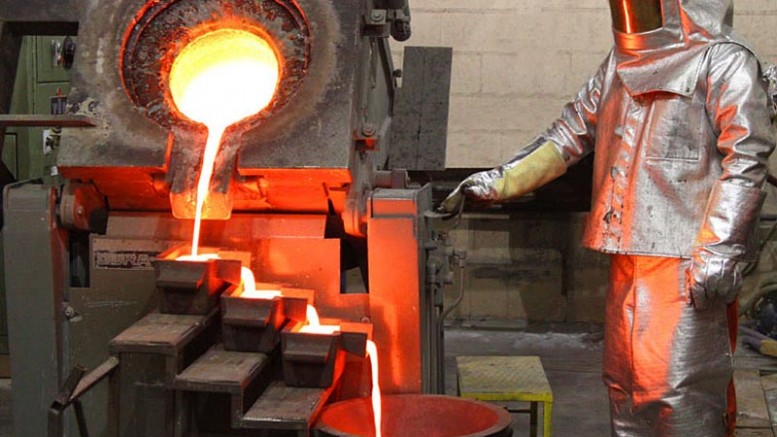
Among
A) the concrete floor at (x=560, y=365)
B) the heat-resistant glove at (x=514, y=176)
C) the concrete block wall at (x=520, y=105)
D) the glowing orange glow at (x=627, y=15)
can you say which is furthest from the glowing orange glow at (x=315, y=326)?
the concrete block wall at (x=520, y=105)

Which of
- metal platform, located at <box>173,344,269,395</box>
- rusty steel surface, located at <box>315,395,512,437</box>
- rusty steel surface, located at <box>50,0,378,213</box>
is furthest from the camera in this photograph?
rusty steel surface, located at <box>50,0,378,213</box>

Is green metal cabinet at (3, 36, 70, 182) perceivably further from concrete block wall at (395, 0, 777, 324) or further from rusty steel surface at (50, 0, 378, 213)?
rusty steel surface at (50, 0, 378, 213)

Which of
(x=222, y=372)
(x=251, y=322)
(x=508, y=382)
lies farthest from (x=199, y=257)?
(x=508, y=382)

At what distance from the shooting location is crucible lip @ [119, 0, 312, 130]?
3.09 m

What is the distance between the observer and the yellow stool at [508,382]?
3404 mm

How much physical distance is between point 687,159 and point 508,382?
3.52 ft

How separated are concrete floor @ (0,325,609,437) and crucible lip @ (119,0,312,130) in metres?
1.76

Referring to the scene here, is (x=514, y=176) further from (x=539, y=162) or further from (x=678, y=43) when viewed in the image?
(x=678, y=43)

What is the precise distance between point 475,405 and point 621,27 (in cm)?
108

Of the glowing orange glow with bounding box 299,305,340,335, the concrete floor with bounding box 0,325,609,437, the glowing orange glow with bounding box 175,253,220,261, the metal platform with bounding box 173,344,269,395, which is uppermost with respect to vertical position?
the glowing orange glow with bounding box 175,253,220,261

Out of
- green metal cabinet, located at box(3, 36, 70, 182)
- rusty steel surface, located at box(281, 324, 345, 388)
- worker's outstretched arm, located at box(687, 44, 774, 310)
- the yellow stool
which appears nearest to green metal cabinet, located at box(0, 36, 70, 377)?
green metal cabinet, located at box(3, 36, 70, 182)

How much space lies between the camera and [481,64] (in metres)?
6.20

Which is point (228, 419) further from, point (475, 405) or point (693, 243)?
point (693, 243)

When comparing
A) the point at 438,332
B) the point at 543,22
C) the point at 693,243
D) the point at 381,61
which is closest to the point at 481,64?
the point at 543,22
